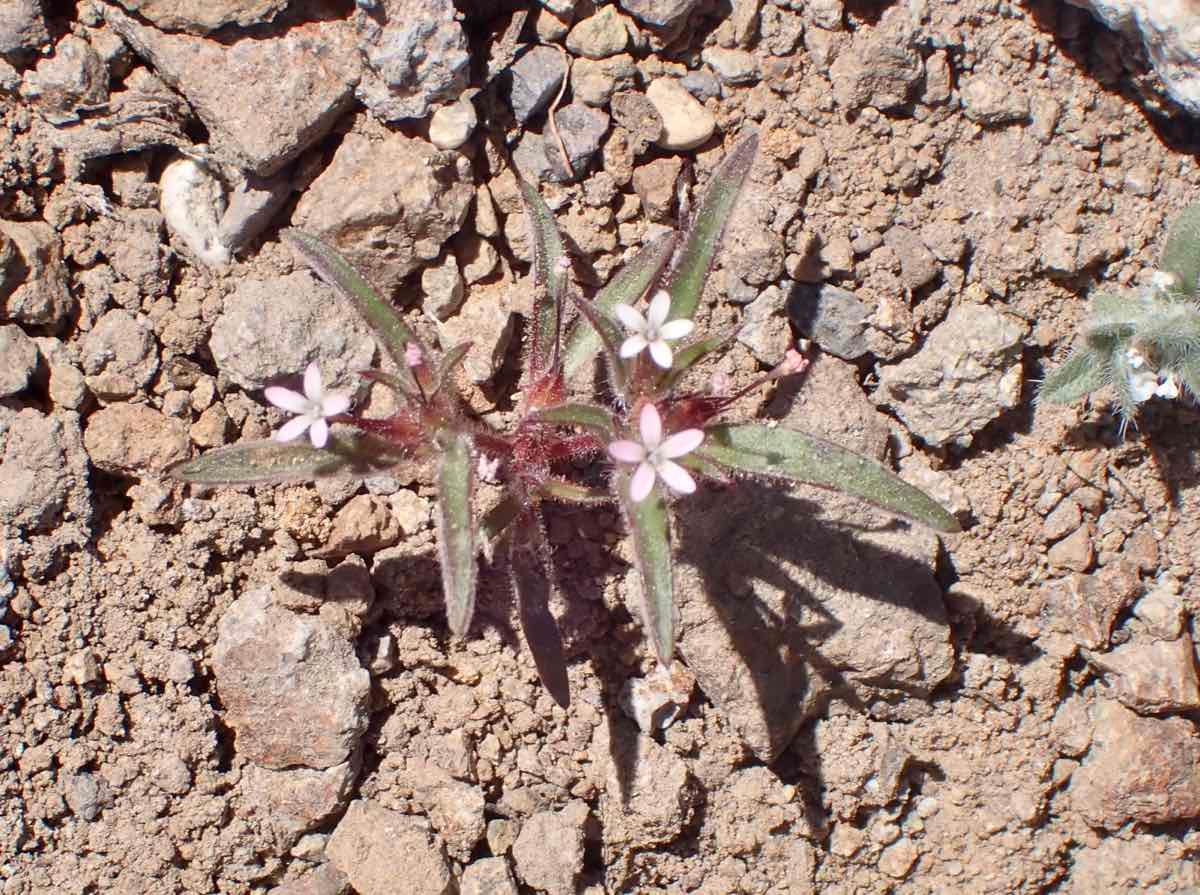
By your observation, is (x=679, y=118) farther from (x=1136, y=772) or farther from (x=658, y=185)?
(x=1136, y=772)

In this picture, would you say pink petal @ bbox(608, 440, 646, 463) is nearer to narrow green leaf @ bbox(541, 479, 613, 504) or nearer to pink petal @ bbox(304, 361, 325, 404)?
narrow green leaf @ bbox(541, 479, 613, 504)

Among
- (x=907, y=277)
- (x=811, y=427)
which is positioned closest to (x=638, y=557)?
(x=811, y=427)

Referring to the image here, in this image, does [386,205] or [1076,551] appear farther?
[1076,551]

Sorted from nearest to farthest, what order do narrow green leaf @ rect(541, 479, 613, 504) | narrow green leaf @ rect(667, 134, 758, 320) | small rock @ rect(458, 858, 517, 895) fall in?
narrow green leaf @ rect(667, 134, 758, 320) < narrow green leaf @ rect(541, 479, 613, 504) < small rock @ rect(458, 858, 517, 895)

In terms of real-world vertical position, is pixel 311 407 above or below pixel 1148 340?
below

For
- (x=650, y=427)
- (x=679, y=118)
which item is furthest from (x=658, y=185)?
(x=650, y=427)

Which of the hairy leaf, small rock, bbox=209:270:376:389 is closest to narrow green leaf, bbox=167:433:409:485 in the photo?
small rock, bbox=209:270:376:389

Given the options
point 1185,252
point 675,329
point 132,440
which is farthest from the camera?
point 1185,252
